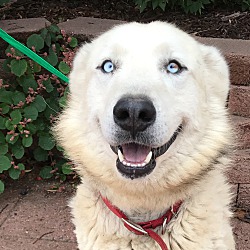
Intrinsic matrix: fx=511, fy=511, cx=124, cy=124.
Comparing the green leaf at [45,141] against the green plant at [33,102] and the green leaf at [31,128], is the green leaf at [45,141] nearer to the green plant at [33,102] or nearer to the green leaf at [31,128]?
the green plant at [33,102]

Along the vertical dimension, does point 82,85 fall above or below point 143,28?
below

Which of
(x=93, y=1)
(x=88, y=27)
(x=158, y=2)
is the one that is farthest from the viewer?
(x=93, y=1)

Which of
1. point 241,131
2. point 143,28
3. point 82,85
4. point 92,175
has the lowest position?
point 241,131

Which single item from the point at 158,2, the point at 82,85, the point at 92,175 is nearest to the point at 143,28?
the point at 82,85

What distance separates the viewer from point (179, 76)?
2.97 m

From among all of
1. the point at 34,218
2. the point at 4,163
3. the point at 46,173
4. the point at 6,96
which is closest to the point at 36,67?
the point at 6,96

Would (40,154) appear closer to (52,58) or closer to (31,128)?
(31,128)

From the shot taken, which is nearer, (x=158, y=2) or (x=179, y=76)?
(x=179, y=76)

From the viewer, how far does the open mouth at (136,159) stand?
273 cm

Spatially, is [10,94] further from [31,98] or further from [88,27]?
[88,27]

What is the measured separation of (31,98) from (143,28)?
1847mm

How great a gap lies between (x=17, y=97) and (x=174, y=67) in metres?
2.03

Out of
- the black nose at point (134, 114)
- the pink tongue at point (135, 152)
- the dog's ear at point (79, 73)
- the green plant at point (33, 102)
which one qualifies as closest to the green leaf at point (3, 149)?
the green plant at point (33, 102)

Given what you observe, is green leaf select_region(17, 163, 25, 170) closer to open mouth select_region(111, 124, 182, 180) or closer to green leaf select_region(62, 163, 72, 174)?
green leaf select_region(62, 163, 72, 174)
